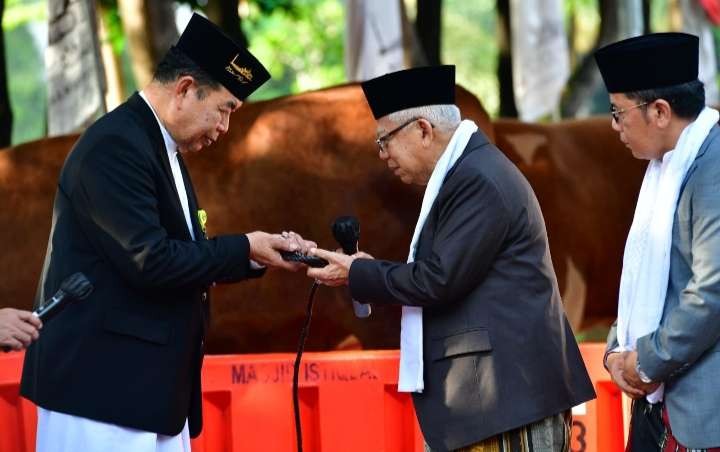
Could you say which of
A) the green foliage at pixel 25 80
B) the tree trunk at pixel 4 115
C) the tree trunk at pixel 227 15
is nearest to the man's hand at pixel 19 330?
→ the tree trunk at pixel 4 115

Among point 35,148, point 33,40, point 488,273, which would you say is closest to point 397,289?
point 488,273

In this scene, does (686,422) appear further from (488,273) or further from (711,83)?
(711,83)

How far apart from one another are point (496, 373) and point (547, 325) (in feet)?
0.73

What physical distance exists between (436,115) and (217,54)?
0.70 metres

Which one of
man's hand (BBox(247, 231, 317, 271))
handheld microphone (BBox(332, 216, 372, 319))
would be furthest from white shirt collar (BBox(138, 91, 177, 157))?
handheld microphone (BBox(332, 216, 372, 319))

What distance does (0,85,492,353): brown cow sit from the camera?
22.9 ft

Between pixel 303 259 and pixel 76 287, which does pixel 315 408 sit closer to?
pixel 303 259

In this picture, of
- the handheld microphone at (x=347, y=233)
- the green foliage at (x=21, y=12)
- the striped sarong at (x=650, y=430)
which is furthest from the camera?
the green foliage at (x=21, y=12)

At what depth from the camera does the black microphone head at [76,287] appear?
3.48 m

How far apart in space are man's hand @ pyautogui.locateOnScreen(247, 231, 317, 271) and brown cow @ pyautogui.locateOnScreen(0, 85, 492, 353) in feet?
9.09

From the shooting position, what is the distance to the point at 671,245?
363 centimetres

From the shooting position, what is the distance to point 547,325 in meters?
3.88

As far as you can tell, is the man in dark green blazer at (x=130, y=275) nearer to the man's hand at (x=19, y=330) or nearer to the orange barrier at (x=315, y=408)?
the man's hand at (x=19, y=330)

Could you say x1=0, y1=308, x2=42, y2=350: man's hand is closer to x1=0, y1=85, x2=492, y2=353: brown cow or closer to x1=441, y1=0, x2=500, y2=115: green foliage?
x1=0, y1=85, x2=492, y2=353: brown cow
